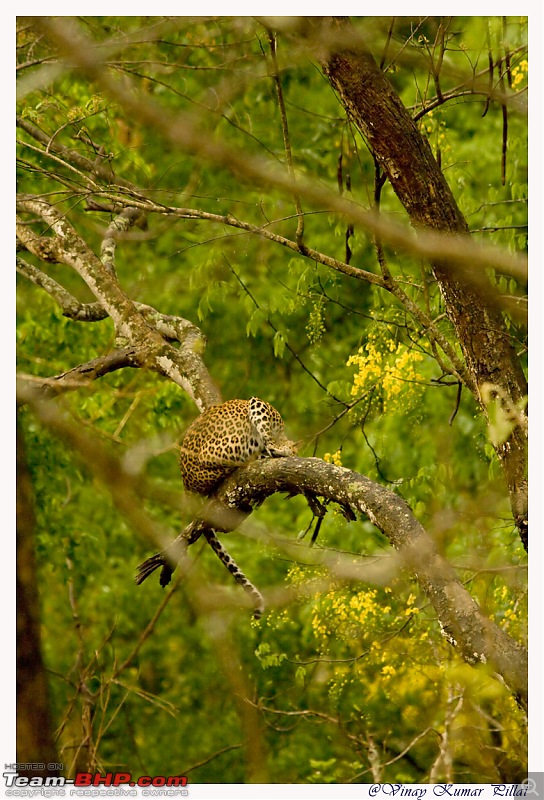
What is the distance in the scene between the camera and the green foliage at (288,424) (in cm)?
323

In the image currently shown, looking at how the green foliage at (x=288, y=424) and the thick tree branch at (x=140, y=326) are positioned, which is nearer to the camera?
the thick tree branch at (x=140, y=326)

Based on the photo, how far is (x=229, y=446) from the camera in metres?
3.01

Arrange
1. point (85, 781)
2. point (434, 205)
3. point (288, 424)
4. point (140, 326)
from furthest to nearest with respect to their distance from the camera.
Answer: point (288, 424) → point (140, 326) → point (85, 781) → point (434, 205)

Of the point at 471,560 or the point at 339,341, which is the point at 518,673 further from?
the point at 339,341

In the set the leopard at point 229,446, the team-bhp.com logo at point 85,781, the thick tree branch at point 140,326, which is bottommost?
the team-bhp.com logo at point 85,781

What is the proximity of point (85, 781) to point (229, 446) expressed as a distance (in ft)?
3.35

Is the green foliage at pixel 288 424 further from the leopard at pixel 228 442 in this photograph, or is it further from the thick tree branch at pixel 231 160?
the thick tree branch at pixel 231 160

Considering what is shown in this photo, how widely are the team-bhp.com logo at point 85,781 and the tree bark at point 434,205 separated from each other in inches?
52.6

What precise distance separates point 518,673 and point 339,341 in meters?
3.06

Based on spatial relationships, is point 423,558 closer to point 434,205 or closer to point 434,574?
point 434,574

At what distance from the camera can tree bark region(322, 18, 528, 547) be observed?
7.95 feet

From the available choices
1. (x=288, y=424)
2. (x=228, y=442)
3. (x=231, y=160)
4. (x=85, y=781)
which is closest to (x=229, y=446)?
(x=228, y=442)

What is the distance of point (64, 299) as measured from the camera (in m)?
3.52

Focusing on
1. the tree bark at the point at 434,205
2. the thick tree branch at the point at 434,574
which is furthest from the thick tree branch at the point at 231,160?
the tree bark at the point at 434,205
